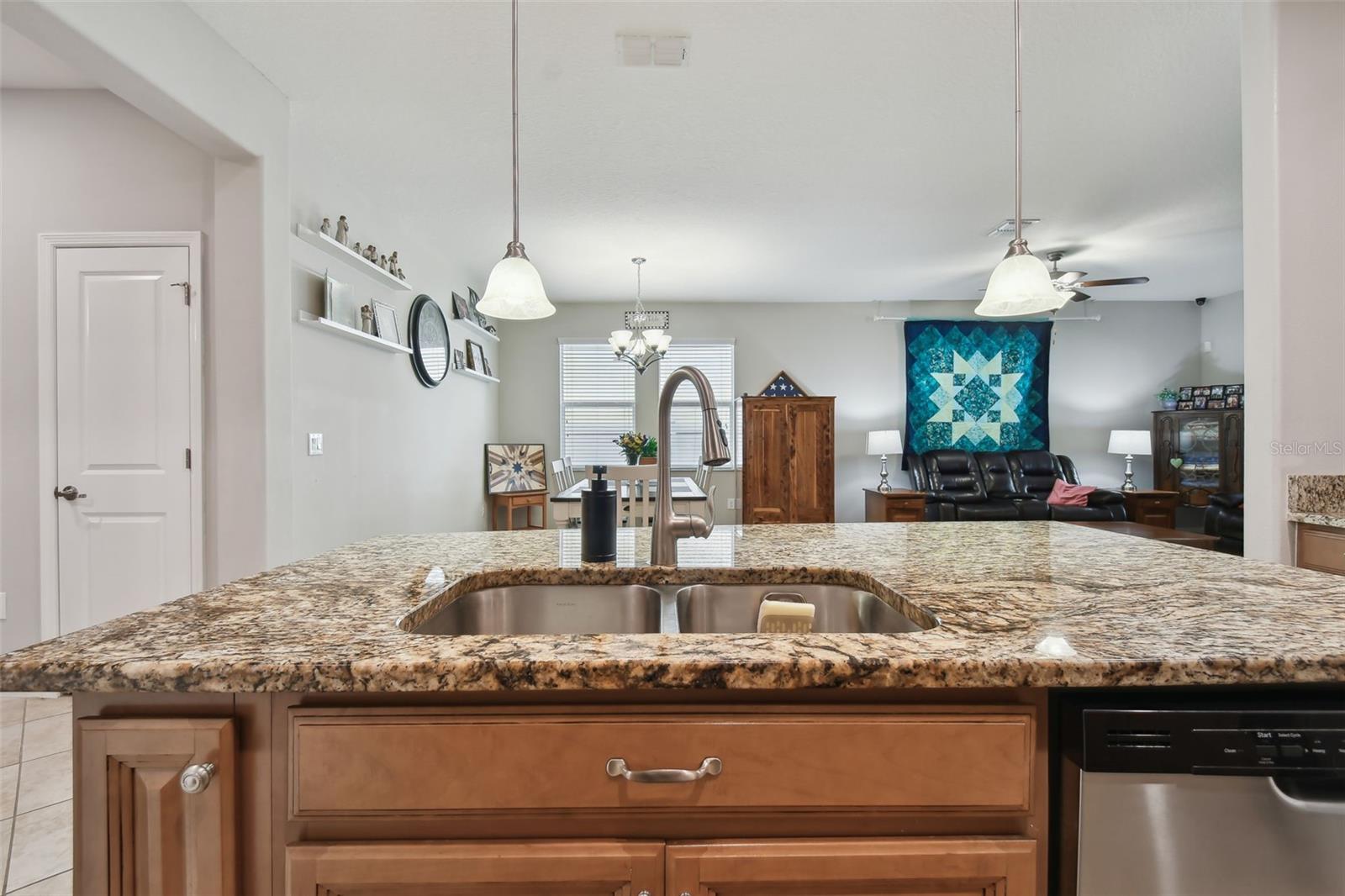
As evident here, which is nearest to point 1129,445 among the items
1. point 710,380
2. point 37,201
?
point 710,380

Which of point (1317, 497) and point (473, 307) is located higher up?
point (473, 307)

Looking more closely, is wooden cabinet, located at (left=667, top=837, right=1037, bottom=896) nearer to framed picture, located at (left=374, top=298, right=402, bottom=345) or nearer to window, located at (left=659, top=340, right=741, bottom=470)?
framed picture, located at (left=374, top=298, right=402, bottom=345)

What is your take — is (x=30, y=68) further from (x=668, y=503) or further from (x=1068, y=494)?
(x=1068, y=494)

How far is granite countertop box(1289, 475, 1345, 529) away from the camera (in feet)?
5.93

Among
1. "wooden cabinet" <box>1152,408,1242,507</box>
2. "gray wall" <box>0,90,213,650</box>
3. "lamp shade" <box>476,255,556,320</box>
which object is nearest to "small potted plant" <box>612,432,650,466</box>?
"gray wall" <box>0,90,213,650</box>

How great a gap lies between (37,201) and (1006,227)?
531 cm

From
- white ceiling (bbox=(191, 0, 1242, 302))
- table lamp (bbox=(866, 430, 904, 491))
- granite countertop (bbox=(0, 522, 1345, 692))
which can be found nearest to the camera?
granite countertop (bbox=(0, 522, 1345, 692))

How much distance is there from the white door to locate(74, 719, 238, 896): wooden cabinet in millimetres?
2424

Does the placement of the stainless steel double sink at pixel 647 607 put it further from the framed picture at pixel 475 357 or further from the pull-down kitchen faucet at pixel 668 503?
the framed picture at pixel 475 357

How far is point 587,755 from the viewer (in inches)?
27.5

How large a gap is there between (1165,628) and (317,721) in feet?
3.43

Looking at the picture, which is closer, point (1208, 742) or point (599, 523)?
point (1208, 742)

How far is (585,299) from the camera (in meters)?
6.38

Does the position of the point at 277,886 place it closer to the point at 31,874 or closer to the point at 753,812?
the point at 753,812
